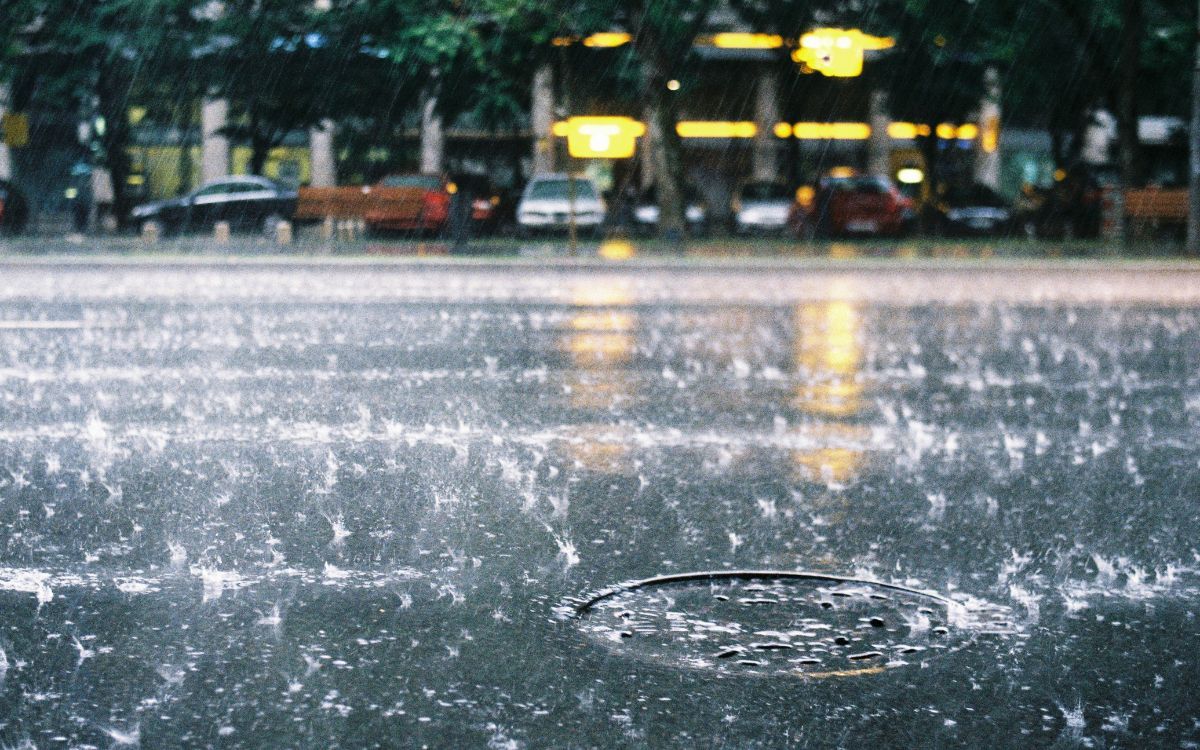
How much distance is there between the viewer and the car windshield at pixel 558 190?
3538 cm

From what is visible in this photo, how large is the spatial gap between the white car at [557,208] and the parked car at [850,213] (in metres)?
4.82

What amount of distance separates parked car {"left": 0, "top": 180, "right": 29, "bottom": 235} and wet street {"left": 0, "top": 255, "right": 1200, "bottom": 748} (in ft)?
89.6

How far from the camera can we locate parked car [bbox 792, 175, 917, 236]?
117 ft

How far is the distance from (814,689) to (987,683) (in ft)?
1.56

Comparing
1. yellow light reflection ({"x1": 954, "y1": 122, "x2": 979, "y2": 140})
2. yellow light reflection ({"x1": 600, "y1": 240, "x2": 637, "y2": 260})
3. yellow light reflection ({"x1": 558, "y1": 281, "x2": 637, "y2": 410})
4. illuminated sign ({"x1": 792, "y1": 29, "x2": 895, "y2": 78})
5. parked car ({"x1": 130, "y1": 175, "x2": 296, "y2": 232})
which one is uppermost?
illuminated sign ({"x1": 792, "y1": 29, "x2": 895, "y2": 78})

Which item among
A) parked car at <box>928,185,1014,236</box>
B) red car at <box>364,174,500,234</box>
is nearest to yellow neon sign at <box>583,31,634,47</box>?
red car at <box>364,174,500,234</box>

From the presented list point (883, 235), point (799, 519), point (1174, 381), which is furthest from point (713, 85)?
point (799, 519)

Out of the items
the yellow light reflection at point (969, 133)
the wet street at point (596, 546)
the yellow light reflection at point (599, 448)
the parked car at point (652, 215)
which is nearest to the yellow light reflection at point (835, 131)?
the yellow light reflection at point (969, 133)

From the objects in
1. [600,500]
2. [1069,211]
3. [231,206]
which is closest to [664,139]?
[231,206]

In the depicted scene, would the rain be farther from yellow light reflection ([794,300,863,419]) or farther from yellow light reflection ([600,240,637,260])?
yellow light reflection ([600,240,637,260])

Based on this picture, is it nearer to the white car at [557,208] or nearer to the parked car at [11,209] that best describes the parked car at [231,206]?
the parked car at [11,209]

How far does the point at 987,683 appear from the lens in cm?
421

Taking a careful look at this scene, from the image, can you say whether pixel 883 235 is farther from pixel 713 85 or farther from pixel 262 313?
pixel 262 313

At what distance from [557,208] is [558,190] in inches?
35.3
